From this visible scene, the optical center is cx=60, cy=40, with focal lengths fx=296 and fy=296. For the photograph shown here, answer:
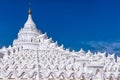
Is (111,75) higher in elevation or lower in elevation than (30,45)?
lower

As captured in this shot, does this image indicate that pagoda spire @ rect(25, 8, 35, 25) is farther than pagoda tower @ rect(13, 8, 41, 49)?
Yes

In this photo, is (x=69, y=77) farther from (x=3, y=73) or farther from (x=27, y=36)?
(x=27, y=36)

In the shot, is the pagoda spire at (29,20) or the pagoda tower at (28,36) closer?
the pagoda tower at (28,36)

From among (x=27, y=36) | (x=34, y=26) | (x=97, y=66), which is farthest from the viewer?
(x=34, y=26)

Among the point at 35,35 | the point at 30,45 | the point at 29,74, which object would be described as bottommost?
the point at 29,74

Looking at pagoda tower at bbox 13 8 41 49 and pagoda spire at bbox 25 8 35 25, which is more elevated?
pagoda spire at bbox 25 8 35 25

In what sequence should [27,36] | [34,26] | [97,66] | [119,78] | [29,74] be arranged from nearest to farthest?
1. [29,74]
2. [97,66]
3. [119,78]
4. [27,36]
5. [34,26]

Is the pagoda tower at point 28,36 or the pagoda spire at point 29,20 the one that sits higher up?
the pagoda spire at point 29,20

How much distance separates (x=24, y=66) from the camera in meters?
21.3

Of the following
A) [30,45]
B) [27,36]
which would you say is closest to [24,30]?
[27,36]

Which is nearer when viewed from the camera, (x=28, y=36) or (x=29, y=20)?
(x=28, y=36)

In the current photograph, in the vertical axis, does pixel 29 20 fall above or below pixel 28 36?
above

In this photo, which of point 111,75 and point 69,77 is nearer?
point 69,77

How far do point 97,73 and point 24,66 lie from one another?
5.24 m
